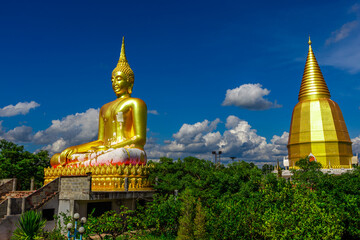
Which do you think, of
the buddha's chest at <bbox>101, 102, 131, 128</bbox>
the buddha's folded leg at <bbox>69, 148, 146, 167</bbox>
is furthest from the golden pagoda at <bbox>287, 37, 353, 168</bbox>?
the buddha's folded leg at <bbox>69, 148, 146, 167</bbox>

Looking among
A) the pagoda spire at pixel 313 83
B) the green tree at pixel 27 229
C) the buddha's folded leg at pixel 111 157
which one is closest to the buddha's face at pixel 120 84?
the buddha's folded leg at pixel 111 157

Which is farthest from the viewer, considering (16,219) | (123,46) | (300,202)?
(123,46)

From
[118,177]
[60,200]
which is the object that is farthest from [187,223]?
[60,200]

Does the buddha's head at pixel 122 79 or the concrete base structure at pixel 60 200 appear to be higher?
the buddha's head at pixel 122 79

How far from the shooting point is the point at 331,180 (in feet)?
54.7

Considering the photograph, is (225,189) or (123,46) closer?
(225,189)

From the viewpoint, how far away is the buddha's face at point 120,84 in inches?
841

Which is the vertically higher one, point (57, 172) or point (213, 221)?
point (57, 172)

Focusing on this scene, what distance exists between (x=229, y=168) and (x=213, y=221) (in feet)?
23.5

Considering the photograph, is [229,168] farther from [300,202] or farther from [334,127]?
[334,127]

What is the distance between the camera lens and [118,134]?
20.1m

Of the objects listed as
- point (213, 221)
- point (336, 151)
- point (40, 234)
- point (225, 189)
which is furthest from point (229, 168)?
point (336, 151)

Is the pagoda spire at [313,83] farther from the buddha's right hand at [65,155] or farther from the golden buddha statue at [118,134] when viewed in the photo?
the buddha's right hand at [65,155]

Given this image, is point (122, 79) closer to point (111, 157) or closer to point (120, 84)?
point (120, 84)
